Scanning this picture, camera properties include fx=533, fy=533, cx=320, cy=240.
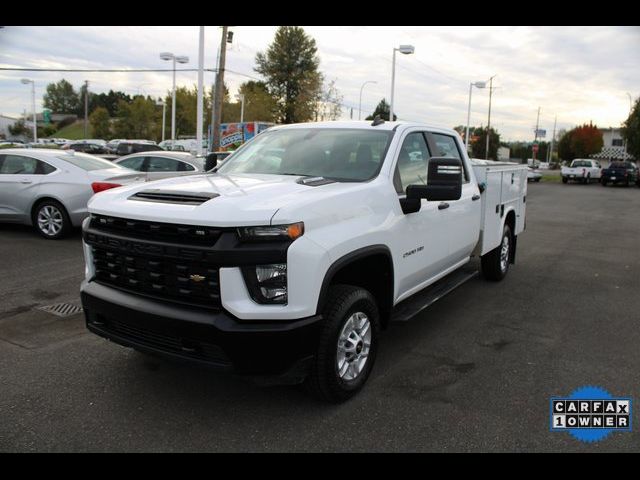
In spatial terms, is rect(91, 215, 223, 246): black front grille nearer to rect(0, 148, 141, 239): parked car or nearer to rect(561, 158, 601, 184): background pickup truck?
rect(0, 148, 141, 239): parked car

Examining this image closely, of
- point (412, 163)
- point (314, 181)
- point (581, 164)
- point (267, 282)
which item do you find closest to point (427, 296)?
point (412, 163)

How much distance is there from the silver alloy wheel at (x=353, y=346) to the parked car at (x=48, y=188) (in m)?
6.19

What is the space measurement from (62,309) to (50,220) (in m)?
4.22

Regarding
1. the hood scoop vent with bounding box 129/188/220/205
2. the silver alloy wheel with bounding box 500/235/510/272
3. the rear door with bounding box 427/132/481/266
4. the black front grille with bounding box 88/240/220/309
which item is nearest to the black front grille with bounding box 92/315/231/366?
the black front grille with bounding box 88/240/220/309

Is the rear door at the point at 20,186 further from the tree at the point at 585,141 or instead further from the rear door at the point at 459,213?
the tree at the point at 585,141

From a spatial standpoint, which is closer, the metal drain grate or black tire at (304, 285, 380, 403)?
black tire at (304, 285, 380, 403)

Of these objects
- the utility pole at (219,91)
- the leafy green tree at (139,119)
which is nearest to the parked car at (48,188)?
the utility pole at (219,91)

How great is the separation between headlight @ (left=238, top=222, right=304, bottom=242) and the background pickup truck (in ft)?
124

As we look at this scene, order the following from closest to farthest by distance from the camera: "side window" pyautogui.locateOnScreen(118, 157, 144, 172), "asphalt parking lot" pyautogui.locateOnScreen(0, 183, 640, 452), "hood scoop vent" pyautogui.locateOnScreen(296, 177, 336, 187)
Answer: "asphalt parking lot" pyautogui.locateOnScreen(0, 183, 640, 452) → "hood scoop vent" pyautogui.locateOnScreen(296, 177, 336, 187) → "side window" pyautogui.locateOnScreen(118, 157, 144, 172)

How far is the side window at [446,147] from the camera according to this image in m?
5.20

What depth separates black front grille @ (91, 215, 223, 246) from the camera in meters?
3.04

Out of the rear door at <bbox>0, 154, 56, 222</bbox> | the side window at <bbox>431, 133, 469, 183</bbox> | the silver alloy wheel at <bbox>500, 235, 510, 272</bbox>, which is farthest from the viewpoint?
the rear door at <bbox>0, 154, 56, 222</bbox>

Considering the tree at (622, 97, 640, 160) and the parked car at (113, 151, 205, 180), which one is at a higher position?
the tree at (622, 97, 640, 160)
